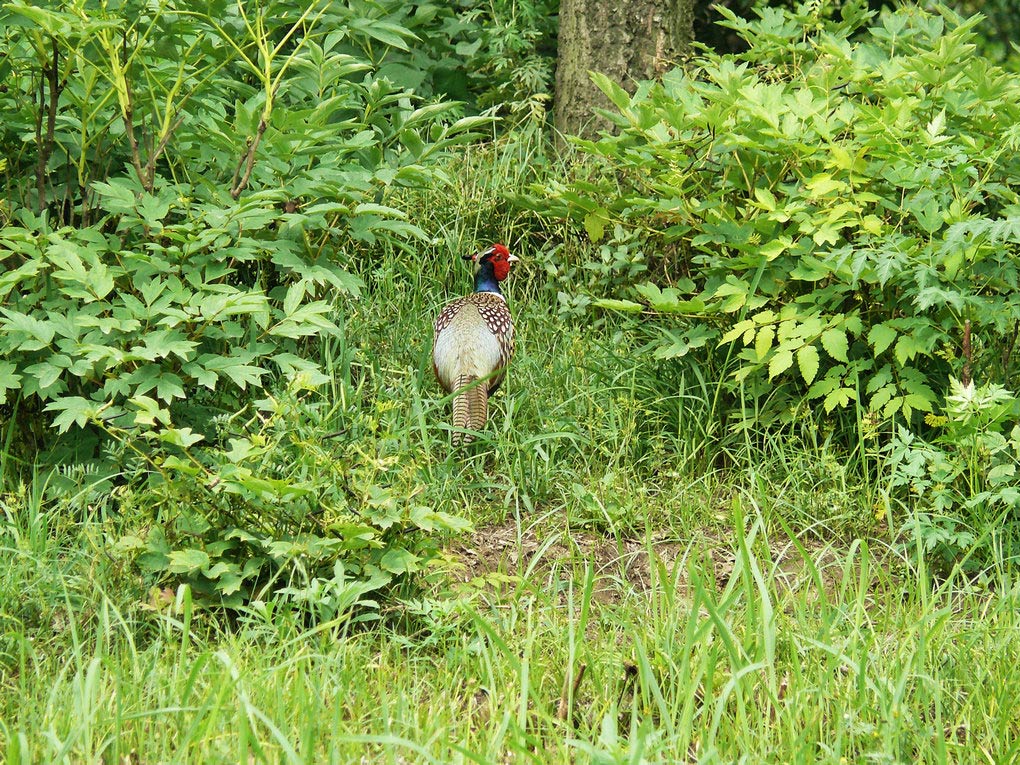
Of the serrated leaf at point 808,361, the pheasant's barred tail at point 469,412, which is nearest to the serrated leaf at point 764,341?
the serrated leaf at point 808,361

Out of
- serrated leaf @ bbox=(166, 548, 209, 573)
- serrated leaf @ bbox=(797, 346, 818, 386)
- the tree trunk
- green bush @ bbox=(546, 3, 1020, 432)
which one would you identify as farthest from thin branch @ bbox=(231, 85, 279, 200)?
the tree trunk

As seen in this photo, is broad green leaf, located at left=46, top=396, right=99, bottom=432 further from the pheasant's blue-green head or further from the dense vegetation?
the pheasant's blue-green head

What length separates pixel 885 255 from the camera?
4078 mm

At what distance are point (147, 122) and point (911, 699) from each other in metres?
3.41

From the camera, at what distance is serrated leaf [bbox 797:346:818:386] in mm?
4383

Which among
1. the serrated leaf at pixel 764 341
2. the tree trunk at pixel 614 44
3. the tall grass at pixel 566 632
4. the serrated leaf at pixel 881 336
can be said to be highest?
the tree trunk at pixel 614 44

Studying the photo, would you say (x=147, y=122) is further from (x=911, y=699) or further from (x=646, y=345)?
(x=911, y=699)

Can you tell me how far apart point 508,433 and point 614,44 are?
283 centimetres

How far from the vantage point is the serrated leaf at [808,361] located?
438cm

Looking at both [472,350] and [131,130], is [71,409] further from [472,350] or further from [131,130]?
[472,350]

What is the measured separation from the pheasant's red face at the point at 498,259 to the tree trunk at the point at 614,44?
1361 millimetres

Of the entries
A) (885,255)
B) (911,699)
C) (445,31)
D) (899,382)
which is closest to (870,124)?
(885,255)

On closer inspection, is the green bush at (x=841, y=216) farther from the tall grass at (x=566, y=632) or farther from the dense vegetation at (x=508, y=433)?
the tall grass at (x=566, y=632)

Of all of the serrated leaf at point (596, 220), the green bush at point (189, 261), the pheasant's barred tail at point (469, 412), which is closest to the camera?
the green bush at point (189, 261)
